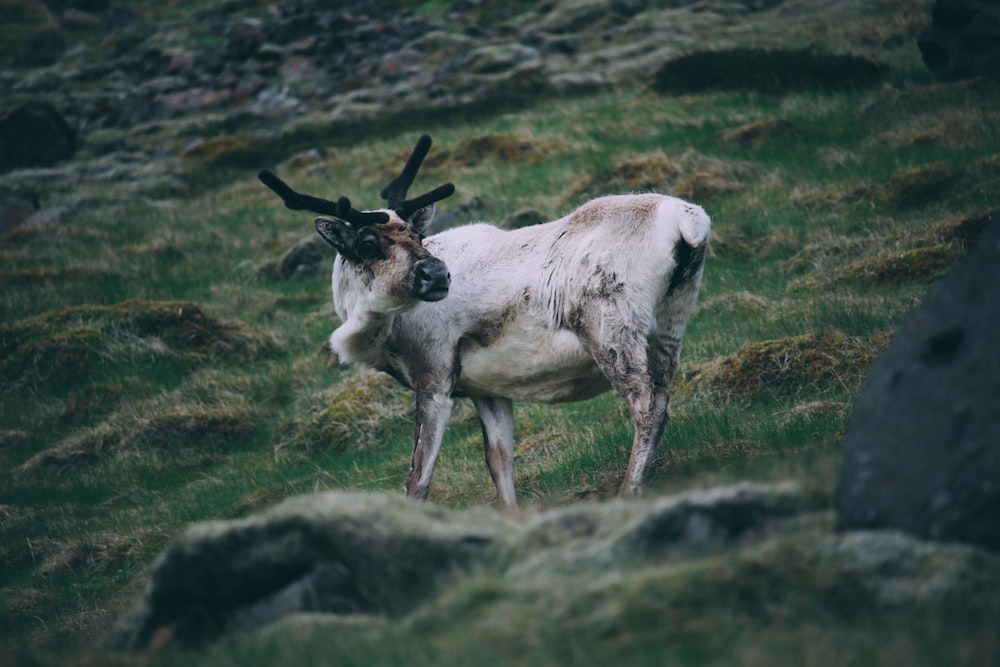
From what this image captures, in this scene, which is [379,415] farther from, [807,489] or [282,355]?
[807,489]

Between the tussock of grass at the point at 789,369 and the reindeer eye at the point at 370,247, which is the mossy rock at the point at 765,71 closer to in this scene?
the tussock of grass at the point at 789,369

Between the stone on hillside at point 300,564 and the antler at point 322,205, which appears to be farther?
the antler at point 322,205

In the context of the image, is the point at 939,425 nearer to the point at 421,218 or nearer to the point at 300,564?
the point at 300,564

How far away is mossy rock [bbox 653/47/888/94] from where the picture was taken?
23.8 m

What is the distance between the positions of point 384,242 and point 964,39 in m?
17.2

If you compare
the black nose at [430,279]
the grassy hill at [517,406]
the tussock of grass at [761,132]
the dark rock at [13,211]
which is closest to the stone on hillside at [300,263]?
the grassy hill at [517,406]

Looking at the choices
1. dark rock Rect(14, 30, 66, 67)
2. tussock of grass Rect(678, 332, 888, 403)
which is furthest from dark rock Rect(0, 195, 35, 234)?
dark rock Rect(14, 30, 66, 67)

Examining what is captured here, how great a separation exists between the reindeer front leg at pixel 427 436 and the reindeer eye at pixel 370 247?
1378mm

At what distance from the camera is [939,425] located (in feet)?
14.3

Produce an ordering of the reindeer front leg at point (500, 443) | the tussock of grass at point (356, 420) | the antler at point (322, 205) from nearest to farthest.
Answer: the antler at point (322, 205), the reindeer front leg at point (500, 443), the tussock of grass at point (356, 420)

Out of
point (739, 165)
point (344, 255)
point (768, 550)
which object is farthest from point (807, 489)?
point (739, 165)

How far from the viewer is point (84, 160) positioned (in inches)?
1599

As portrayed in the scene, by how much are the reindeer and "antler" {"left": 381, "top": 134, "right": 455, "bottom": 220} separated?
0.07 ft

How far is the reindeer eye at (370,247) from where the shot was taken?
929 cm
